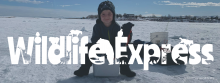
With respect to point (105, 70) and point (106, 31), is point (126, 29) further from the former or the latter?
point (105, 70)

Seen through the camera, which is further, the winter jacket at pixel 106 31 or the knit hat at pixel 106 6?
the winter jacket at pixel 106 31

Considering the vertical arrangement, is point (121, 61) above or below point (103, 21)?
below

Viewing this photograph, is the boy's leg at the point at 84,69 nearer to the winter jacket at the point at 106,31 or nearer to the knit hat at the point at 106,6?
the winter jacket at the point at 106,31

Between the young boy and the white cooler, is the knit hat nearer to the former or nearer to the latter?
the young boy

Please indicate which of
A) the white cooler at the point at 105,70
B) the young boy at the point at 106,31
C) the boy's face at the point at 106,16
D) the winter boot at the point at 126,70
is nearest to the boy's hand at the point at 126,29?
the young boy at the point at 106,31

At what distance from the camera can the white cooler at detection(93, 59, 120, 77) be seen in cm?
183

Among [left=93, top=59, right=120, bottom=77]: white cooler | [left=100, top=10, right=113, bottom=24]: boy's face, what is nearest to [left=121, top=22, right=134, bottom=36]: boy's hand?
[left=100, top=10, right=113, bottom=24]: boy's face

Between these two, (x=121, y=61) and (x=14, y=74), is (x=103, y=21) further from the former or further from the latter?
(x=14, y=74)

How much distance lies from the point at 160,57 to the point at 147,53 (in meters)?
0.27

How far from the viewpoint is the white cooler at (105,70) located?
6.01 feet

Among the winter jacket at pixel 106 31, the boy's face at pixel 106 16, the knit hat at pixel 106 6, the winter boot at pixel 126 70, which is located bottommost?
the winter boot at pixel 126 70

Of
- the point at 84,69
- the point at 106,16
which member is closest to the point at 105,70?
the point at 84,69

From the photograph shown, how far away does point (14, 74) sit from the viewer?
1.90 meters

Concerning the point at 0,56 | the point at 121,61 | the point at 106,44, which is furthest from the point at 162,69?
the point at 0,56
